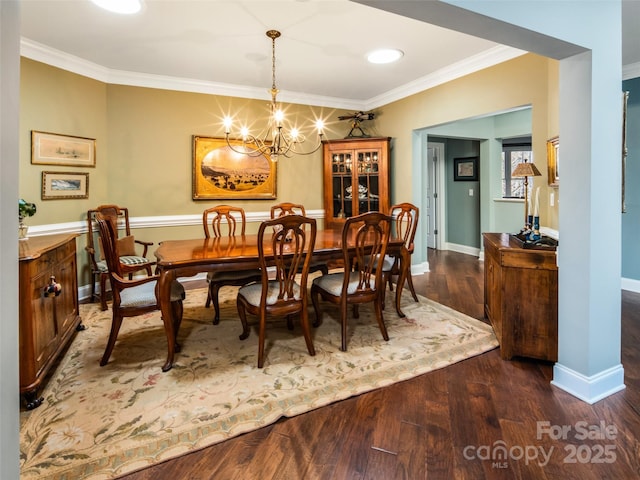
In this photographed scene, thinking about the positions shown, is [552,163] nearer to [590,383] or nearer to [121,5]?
[590,383]

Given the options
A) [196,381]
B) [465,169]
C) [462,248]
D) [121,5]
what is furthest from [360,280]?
[465,169]

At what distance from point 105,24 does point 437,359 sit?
365 cm

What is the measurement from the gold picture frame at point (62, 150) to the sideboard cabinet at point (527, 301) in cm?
408

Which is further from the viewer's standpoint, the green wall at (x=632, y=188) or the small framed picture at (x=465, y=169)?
the small framed picture at (x=465, y=169)

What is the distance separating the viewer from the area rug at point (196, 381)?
167 centimetres

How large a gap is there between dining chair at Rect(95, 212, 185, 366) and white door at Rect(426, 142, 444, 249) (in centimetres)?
570

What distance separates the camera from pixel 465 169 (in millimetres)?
6719

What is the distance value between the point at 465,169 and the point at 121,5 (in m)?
5.80

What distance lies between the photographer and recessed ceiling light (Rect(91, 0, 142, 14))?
259 cm

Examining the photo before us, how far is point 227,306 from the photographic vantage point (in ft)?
12.1

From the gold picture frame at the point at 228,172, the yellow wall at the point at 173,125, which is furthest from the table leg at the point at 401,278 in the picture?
the gold picture frame at the point at 228,172

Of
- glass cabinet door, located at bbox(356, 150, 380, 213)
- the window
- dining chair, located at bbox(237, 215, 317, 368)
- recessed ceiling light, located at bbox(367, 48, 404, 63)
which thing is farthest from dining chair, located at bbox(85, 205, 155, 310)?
the window

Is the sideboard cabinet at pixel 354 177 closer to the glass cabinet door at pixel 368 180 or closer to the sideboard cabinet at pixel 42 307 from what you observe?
the glass cabinet door at pixel 368 180

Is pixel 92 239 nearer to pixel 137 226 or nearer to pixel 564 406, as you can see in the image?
pixel 137 226
